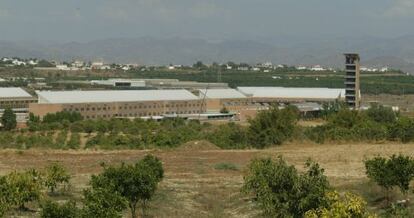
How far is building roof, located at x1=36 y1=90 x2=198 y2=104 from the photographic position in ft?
263

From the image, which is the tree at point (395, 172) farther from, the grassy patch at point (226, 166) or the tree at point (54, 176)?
the grassy patch at point (226, 166)

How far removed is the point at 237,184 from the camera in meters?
30.6

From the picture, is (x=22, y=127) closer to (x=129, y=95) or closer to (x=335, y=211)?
(x=129, y=95)

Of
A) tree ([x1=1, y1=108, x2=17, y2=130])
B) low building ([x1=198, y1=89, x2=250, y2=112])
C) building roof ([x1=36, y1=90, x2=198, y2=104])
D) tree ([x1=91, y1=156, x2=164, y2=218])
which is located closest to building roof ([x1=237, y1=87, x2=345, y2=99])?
low building ([x1=198, y1=89, x2=250, y2=112])

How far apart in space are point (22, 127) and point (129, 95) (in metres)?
20.5

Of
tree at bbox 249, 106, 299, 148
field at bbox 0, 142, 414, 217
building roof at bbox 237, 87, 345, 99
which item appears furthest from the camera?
building roof at bbox 237, 87, 345, 99

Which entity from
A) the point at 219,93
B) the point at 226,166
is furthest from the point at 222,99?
the point at 226,166

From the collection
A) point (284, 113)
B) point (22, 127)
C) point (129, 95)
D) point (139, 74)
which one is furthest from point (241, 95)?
point (139, 74)

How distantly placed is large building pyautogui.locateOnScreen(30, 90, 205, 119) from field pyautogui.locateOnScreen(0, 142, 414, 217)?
116 ft

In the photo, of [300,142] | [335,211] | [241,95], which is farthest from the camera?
[241,95]

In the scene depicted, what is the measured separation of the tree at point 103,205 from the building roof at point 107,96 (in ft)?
207

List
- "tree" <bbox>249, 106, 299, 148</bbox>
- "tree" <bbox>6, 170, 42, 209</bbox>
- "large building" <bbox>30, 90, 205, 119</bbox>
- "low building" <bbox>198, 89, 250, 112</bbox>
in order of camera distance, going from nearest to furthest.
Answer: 1. "tree" <bbox>6, 170, 42, 209</bbox>
2. "tree" <bbox>249, 106, 299, 148</bbox>
3. "large building" <bbox>30, 90, 205, 119</bbox>
4. "low building" <bbox>198, 89, 250, 112</bbox>

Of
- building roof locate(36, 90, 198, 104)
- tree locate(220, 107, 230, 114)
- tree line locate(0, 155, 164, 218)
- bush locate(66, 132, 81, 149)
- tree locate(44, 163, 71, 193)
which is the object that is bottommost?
tree locate(220, 107, 230, 114)

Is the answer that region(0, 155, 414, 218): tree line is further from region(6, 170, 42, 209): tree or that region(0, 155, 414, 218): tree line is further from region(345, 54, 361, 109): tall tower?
region(345, 54, 361, 109): tall tower
